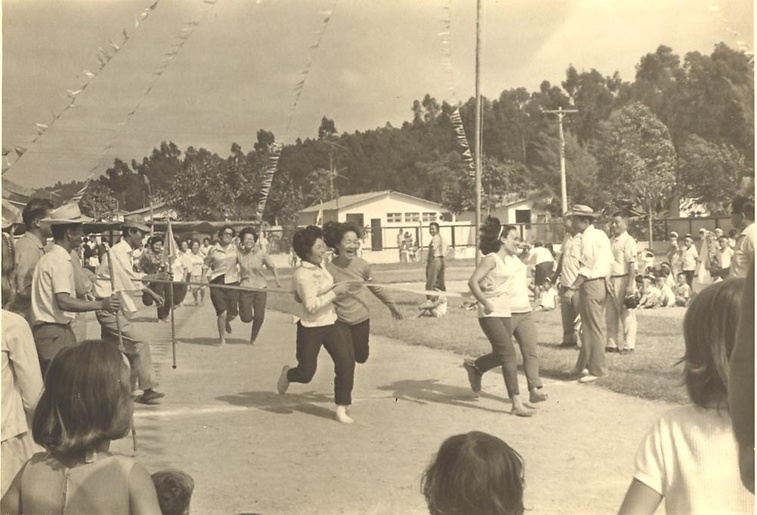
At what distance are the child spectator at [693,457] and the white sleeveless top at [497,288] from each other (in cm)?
364

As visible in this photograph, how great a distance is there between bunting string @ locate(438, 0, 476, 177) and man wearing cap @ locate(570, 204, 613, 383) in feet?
4.07

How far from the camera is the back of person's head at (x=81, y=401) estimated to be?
1.83 metres

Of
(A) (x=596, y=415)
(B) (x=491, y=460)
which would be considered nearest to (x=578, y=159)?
(A) (x=596, y=415)

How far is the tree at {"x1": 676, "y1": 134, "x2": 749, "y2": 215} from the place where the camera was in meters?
5.83

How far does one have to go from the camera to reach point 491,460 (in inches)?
70.9

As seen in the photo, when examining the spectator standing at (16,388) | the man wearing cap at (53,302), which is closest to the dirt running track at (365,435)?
the man wearing cap at (53,302)

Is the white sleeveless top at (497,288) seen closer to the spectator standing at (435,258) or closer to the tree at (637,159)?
the tree at (637,159)

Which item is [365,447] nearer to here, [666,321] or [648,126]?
[648,126]

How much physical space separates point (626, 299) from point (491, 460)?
238 inches

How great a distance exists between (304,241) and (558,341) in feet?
14.8

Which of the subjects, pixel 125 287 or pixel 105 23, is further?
pixel 125 287

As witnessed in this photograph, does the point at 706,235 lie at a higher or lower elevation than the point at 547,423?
higher

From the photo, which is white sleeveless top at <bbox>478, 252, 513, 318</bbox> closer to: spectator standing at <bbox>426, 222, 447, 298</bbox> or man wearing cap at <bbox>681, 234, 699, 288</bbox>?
man wearing cap at <bbox>681, 234, 699, 288</bbox>

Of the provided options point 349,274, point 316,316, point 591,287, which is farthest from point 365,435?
point 591,287
